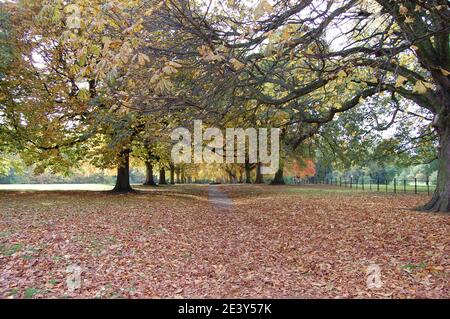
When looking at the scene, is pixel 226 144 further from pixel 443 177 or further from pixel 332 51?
pixel 443 177

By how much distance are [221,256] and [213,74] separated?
13.0ft

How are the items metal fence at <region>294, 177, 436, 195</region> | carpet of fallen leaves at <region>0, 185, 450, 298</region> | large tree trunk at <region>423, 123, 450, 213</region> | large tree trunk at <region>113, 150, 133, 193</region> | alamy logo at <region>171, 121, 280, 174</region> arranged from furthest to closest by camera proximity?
1. metal fence at <region>294, 177, 436, 195</region>
2. large tree trunk at <region>113, 150, 133, 193</region>
3. alamy logo at <region>171, 121, 280, 174</region>
4. large tree trunk at <region>423, 123, 450, 213</region>
5. carpet of fallen leaves at <region>0, 185, 450, 298</region>

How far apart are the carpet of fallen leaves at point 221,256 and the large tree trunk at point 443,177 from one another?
107 centimetres

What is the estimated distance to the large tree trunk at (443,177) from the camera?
35.6 feet

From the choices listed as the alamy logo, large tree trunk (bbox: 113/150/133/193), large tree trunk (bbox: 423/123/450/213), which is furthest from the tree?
large tree trunk (bbox: 113/150/133/193)

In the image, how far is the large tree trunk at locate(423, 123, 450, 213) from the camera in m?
10.9

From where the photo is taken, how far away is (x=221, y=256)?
22.1 feet

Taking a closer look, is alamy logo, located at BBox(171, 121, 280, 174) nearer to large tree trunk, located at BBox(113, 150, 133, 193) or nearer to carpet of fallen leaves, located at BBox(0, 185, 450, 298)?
large tree trunk, located at BBox(113, 150, 133, 193)

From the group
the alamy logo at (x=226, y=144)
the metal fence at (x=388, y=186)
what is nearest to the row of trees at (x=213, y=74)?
the alamy logo at (x=226, y=144)

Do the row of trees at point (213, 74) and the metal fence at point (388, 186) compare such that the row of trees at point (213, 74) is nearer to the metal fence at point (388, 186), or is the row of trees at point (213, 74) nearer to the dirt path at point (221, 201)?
the metal fence at point (388, 186)

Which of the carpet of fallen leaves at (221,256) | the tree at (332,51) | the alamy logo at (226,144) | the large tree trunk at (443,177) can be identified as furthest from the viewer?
the alamy logo at (226,144)

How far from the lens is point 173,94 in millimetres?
8695

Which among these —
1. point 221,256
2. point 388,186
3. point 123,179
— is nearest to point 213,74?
point 221,256

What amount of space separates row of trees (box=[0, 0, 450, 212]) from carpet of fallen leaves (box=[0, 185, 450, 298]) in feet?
8.48
